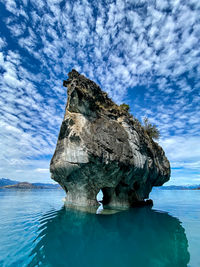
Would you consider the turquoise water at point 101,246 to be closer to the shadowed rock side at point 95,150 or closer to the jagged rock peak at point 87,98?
the shadowed rock side at point 95,150

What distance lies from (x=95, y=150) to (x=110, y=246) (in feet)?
31.6

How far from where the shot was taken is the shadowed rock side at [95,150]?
16.8 m

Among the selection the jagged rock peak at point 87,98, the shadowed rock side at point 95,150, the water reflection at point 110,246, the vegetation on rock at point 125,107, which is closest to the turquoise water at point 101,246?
the water reflection at point 110,246

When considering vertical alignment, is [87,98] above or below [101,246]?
above

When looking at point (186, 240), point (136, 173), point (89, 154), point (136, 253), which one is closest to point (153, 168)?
point (136, 173)

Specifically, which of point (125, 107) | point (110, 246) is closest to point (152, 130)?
point (125, 107)

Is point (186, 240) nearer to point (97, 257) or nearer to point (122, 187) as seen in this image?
point (97, 257)

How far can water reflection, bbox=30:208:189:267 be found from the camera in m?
6.13

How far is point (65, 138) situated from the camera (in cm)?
1836

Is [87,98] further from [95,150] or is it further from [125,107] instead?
[125,107]

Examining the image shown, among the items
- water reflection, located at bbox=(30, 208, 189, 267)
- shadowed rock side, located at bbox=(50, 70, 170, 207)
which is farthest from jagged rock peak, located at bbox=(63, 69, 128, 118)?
water reflection, located at bbox=(30, 208, 189, 267)

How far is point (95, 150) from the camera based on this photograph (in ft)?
53.7

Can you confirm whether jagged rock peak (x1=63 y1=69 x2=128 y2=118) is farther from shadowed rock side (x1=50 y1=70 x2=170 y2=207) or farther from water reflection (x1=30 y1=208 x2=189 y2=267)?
water reflection (x1=30 y1=208 x2=189 y2=267)

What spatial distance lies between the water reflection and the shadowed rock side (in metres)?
6.70
